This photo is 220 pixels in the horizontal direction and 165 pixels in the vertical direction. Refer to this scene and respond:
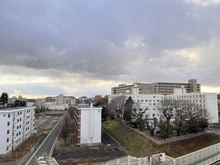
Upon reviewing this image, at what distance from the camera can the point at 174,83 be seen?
11869 centimetres

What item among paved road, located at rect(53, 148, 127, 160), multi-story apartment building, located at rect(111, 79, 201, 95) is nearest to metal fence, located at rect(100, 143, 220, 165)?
paved road, located at rect(53, 148, 127, 160)

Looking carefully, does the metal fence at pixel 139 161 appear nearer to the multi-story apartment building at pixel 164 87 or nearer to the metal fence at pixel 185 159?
the metal fence at pixel 185 159

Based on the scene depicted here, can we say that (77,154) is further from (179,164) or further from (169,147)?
(179,164)

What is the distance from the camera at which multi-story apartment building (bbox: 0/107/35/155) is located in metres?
30.3

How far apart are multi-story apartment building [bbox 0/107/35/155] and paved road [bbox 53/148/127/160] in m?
9.15

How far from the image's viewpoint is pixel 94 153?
98.5ft

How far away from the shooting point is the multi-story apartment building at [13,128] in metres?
30.3

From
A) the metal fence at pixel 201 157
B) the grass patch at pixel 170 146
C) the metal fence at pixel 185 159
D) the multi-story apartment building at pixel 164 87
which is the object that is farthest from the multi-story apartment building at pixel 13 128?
the multi-story apartment building at pixel 164 87

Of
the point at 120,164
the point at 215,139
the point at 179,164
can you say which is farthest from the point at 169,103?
the point at 120,164

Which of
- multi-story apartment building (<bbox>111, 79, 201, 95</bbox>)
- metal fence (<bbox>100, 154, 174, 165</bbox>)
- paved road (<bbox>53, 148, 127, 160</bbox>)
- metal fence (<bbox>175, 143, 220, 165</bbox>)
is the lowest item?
paved road (<bbox>53, 148, 127, 160</bbox>)

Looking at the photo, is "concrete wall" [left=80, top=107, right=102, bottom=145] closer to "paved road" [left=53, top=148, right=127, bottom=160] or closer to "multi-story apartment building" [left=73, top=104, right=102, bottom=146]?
"multi-story apartment building" [left=73, top=104, right=102, bottom=146]

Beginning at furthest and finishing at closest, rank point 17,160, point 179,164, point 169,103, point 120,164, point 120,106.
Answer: point 120,106 → point 169,103 → point 17,160 → point 179,164 → point 120,164

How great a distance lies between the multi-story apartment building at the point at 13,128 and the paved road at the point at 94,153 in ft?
30.0

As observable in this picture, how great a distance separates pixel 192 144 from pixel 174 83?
95019mm
